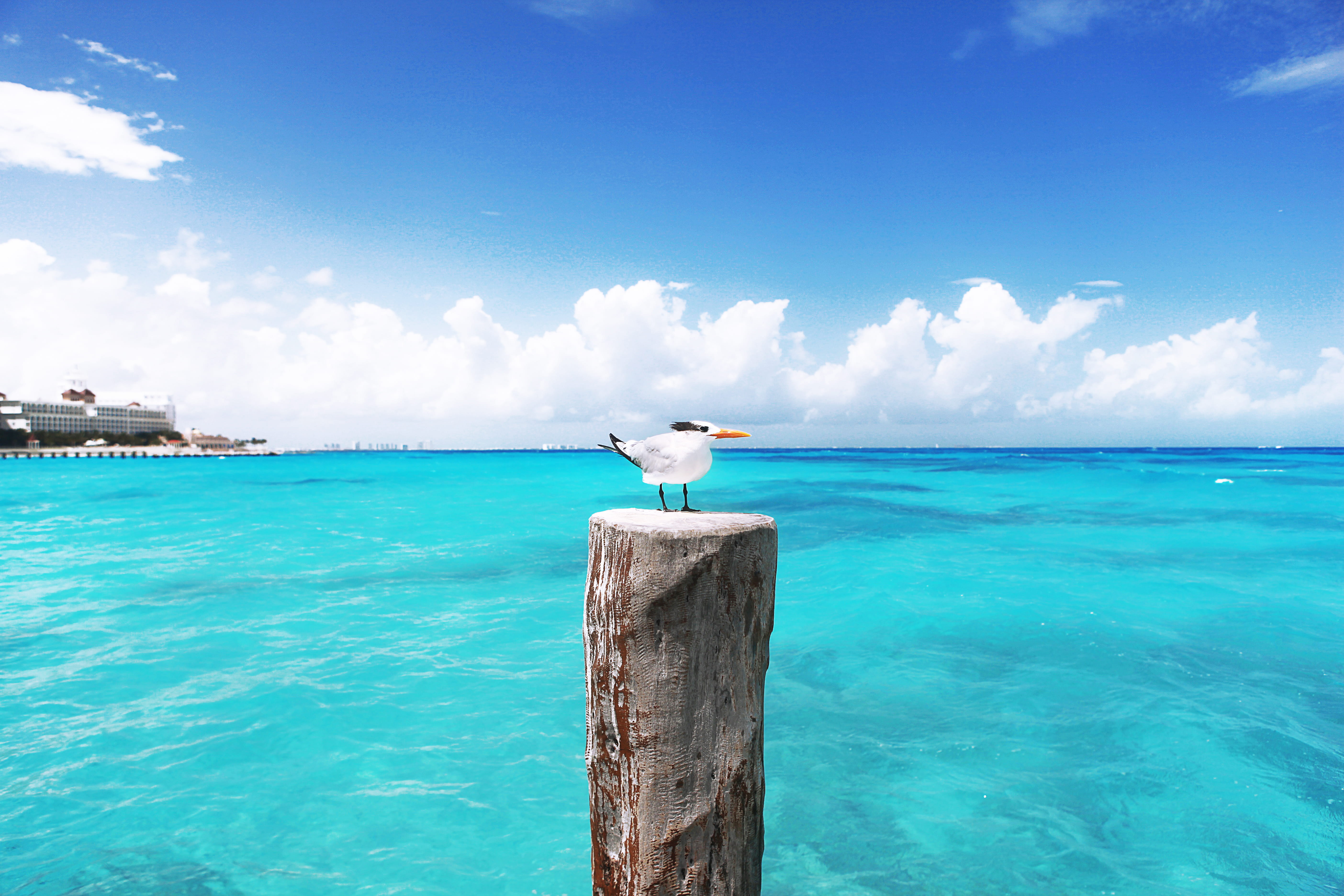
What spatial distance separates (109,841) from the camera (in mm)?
5168

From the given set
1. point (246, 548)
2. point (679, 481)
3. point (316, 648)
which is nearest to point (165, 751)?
point (316, 648)

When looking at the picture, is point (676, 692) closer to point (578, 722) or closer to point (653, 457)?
point (653, 457)

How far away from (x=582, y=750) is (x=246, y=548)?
16003 millimetres

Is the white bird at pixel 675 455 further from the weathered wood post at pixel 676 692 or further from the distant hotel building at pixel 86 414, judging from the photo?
the distant hotel building at pixel 86 414

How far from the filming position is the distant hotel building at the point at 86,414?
398 feet

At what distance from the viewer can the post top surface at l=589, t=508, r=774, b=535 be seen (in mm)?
2279

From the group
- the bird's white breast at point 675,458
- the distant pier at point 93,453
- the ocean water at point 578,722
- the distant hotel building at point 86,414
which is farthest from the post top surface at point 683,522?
the distant hotel building at point 86,414

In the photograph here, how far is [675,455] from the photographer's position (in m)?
3.02

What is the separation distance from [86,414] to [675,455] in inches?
7095

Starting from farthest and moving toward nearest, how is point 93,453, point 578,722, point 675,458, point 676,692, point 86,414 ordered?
point 86,414 → point 93,453 → point 578,722 → point 675,458 → point 676,692

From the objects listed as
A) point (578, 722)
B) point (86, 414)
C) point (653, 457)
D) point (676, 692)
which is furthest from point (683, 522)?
point (86, 414)

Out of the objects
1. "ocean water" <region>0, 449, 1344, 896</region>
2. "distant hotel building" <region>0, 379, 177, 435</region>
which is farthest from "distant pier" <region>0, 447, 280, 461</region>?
"ocean water" <region>0, 449, 1344, 896</region>

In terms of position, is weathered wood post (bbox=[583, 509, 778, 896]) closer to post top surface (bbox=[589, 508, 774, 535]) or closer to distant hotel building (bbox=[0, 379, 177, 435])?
post top surface (bbox=[589, 508, 774, 535])

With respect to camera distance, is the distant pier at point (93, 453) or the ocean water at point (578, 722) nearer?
the ocean water at point (578, 722)
